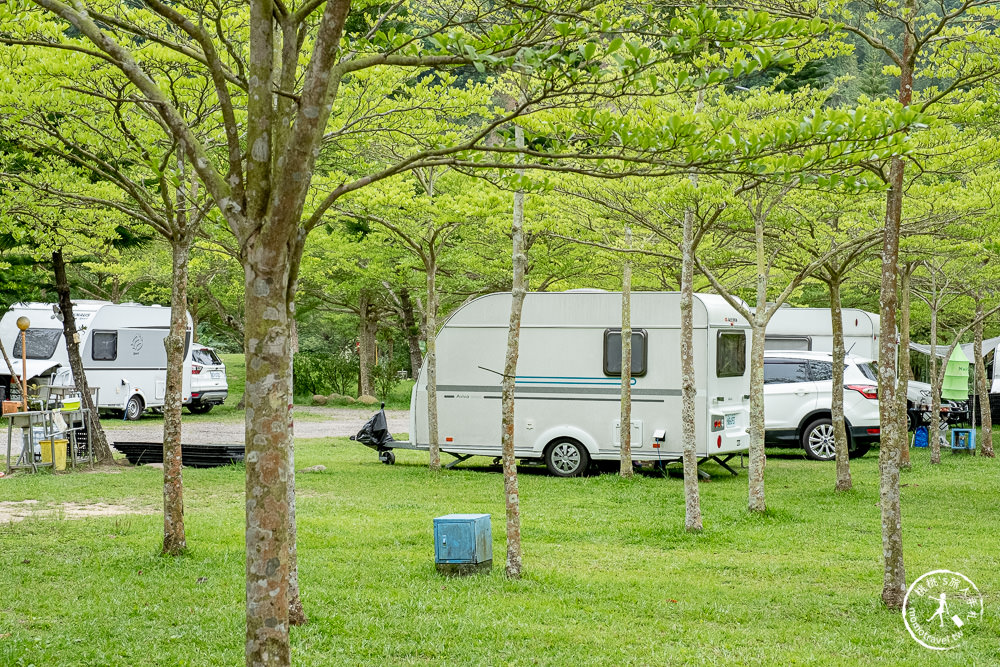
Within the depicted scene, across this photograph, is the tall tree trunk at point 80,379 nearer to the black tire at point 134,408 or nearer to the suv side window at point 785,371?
the black tire at point 134,408

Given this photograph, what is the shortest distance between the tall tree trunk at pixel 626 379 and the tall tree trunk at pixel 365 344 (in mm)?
16987

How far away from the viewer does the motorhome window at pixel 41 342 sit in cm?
2438

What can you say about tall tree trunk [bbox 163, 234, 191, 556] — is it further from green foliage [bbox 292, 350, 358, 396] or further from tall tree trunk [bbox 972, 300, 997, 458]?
green foliage [bbox 292, 350, 358, 396]

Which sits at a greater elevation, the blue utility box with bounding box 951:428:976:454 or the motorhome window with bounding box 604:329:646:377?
the motorhome window with bounding box 604:329:646:377

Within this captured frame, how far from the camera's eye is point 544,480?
46.6ft

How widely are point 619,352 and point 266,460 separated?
10934 millimetres

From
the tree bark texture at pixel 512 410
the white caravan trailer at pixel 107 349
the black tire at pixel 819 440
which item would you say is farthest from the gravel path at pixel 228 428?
the tree bark texture at pixel 512 410

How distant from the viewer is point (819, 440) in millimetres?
17344

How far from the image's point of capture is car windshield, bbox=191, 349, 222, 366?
2700 cm

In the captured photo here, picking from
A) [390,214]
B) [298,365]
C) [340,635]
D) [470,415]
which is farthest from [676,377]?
[298,365]

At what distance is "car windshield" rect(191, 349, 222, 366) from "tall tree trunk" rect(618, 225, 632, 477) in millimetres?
15843

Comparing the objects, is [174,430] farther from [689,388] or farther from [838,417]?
[838,417]

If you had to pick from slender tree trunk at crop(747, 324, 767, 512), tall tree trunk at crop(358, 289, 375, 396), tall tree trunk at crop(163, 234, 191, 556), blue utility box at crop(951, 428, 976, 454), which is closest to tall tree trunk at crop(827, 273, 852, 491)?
slender tree trunk at crop(747, 324, 767, 512)

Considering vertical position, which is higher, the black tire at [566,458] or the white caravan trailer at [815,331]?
the white caravan trailer at [815,331]
